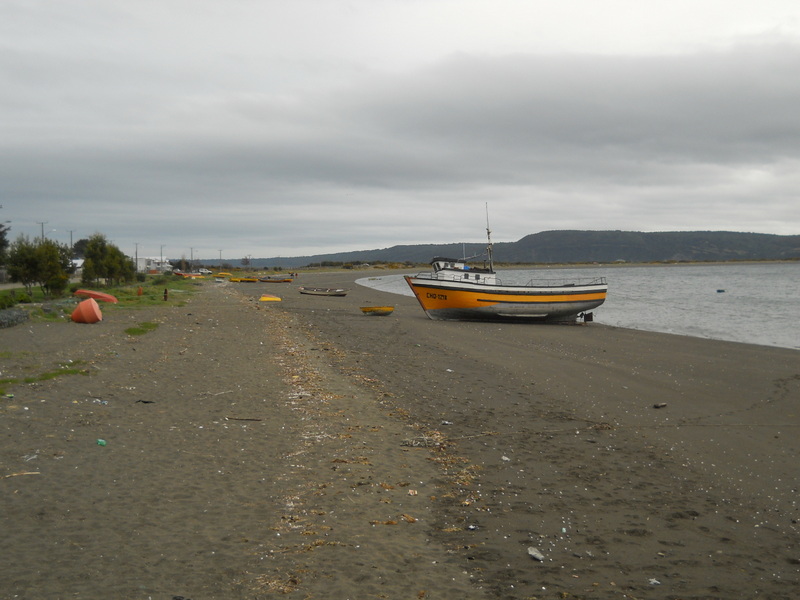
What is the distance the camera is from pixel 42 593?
15.5 feet

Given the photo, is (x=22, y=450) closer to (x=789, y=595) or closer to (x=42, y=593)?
(x=42, y=593)

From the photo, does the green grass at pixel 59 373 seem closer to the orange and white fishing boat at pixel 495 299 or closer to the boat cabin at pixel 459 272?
the orange and white fishing boat at pixel 495 299

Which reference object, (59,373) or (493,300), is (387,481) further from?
(493,300)

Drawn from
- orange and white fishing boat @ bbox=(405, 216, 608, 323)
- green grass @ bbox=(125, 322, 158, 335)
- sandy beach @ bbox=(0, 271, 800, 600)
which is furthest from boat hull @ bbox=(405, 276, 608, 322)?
sandy beach @ bbox=(0, 271, 800, 600)

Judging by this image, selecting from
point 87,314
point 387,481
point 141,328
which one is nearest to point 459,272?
point 141,328

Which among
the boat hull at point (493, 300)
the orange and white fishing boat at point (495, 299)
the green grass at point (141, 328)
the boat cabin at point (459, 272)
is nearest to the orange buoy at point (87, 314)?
the green grass at point (141, 328)

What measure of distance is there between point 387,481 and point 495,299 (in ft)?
75.6

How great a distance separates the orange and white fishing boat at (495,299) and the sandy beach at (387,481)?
1420 centimetres

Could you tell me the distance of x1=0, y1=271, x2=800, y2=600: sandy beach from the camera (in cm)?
534

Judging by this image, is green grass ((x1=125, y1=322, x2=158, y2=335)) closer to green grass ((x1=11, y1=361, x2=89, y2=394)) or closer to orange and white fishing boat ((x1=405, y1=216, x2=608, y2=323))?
green grass ((x1=11, y1=361, x2=89, y2=394))

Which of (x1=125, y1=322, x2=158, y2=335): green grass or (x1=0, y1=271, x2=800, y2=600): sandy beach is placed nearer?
(x1=0, y1=271, x2=800, y2=600): sandy beach

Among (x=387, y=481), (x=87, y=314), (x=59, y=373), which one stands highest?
(x=87, y=314)

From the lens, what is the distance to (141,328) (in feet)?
70.1

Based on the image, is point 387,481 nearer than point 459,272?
Yes
